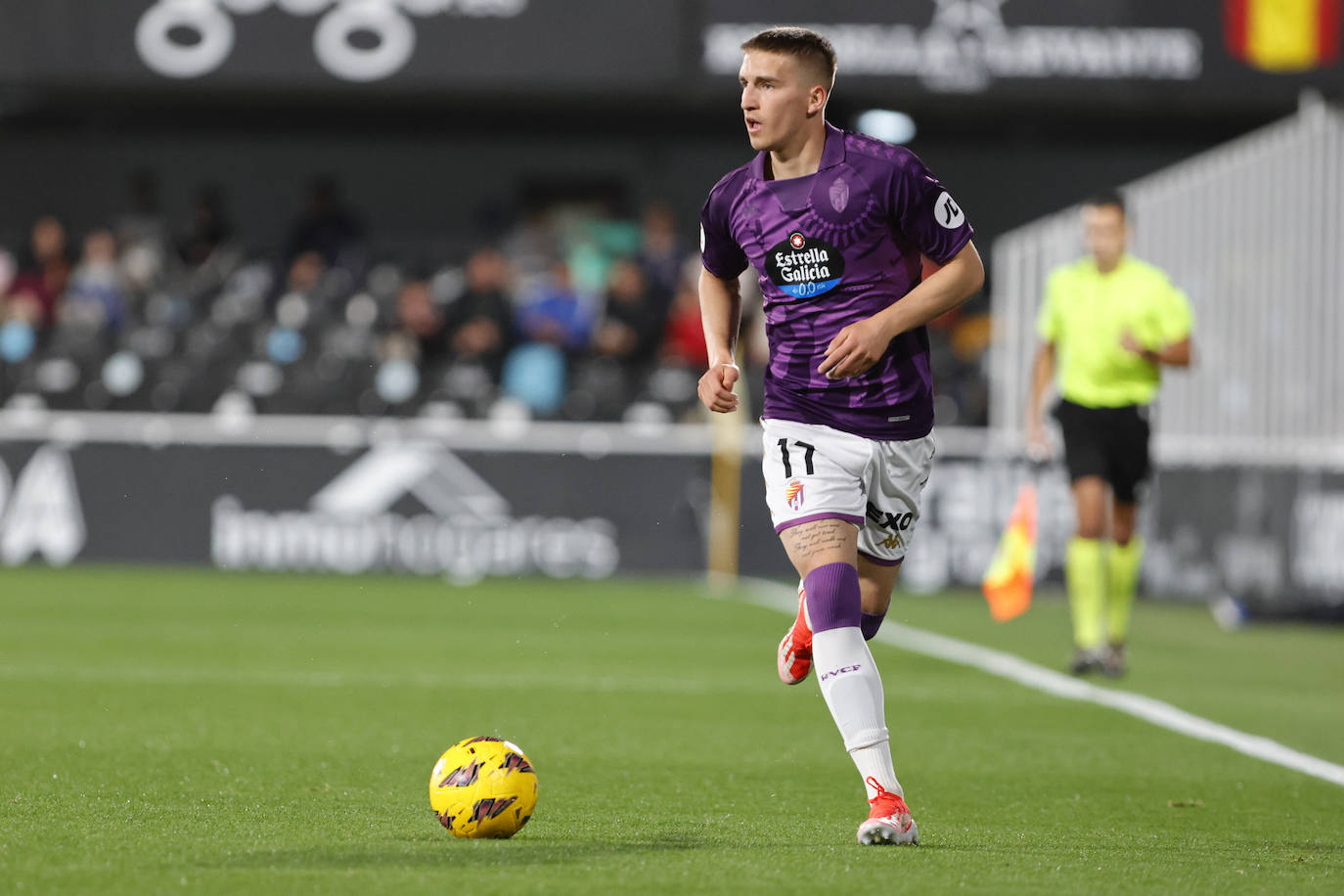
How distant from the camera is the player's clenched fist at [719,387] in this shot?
509cm

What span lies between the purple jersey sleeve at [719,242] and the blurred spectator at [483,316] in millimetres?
11694

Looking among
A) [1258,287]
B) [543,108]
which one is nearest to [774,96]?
[1258,287]

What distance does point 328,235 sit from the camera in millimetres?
20188

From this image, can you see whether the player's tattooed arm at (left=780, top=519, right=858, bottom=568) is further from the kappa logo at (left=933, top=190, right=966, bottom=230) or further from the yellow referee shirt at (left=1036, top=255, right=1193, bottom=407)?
the yellow referee shirt at (left=1036, top=255, right=1193, bottom=407)

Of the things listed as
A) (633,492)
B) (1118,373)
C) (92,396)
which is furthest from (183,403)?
(1118,373)

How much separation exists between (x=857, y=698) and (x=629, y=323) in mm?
13088

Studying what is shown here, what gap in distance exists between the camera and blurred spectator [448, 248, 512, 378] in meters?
17.2

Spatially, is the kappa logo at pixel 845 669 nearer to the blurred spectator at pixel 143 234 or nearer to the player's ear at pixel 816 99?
the player's ear at pixel 816 99

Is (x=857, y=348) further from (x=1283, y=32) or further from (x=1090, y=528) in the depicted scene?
(x=1283, y=32)

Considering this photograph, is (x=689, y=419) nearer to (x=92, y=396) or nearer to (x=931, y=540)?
(x=931, y=540)

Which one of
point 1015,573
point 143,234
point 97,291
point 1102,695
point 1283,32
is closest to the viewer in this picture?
point 1102,695

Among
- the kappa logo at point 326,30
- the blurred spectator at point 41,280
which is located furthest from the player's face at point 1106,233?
the blurred spectator at point 41,280

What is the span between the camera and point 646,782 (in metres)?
5.82

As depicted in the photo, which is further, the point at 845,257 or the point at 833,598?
the point at 845,257
